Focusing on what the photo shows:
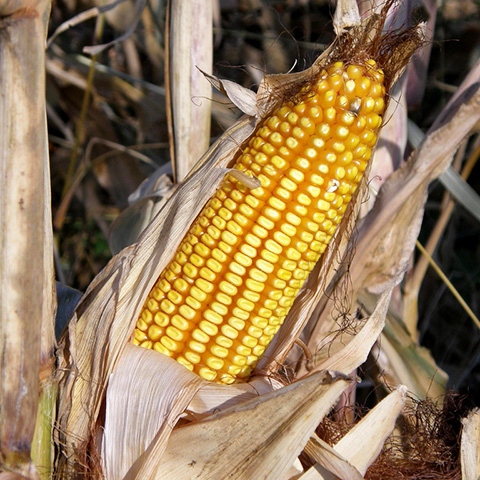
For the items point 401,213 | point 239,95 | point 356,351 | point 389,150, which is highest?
point 239,95

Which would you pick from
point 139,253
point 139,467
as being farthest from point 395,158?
point 139,467

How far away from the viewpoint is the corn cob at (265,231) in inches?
36.8

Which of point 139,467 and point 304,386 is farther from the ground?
point 304,386

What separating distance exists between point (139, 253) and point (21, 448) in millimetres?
379

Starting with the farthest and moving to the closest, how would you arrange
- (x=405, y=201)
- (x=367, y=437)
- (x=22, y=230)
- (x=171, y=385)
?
(x=405, y=201) < (x=367, y=437) < (x=171, y=385) < (x=22, y=230)

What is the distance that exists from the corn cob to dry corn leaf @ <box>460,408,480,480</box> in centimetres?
46

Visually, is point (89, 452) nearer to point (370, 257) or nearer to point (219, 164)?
point (219, 164)

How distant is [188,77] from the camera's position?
1438mm

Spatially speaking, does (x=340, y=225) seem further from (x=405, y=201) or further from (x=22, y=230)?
(x=22, y=230)

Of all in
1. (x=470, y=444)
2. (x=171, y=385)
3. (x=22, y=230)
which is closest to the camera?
(x=22, y=230)

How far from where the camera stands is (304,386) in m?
0.82

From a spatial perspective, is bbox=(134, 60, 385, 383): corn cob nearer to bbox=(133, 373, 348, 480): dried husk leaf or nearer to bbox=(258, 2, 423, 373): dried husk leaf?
bbox=(258, 2, 423, 373): dried husk leaf

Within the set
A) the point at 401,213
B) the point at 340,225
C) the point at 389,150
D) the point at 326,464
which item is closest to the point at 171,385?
the point at 326,464

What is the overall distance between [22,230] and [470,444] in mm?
983
